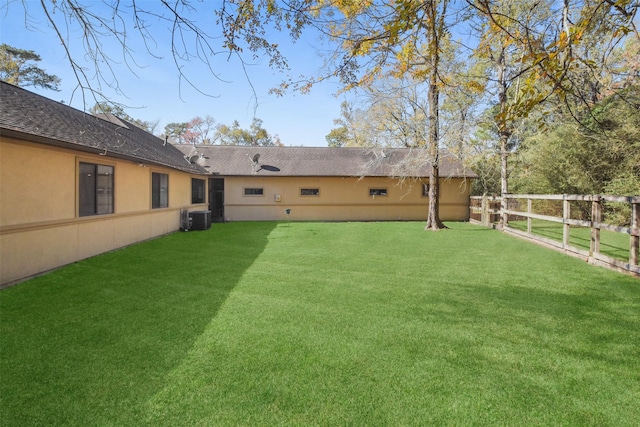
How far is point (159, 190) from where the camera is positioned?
12.1 m

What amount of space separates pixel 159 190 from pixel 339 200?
33.6 feet

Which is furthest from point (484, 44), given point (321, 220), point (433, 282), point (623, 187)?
point (321, 220)

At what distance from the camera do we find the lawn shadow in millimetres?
2494

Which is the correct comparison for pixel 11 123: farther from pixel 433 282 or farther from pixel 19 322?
pixel 433 282

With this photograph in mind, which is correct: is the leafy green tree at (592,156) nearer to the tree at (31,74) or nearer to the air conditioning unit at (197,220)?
the air conditioning unit at (197,220)

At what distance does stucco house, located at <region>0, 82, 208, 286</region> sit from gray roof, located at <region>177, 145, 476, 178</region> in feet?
28.4

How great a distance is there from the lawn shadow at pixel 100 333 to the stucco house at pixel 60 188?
0.61m

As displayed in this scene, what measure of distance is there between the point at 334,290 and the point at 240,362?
2.43 meters

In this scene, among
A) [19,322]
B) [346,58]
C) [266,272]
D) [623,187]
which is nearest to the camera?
[19,322]

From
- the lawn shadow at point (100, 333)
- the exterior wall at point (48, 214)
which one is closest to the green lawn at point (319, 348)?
the lawn shadow at point (100, 333)

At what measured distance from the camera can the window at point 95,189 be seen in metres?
7.74

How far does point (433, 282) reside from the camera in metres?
5.82

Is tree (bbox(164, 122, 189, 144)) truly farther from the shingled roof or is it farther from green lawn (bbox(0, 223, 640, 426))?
green lawn (bbox(0, 223, 640, 426))

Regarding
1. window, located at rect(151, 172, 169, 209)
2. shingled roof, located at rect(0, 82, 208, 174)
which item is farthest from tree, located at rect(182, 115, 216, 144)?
shingled roof, located at rect(0, 82, 208, 174)
